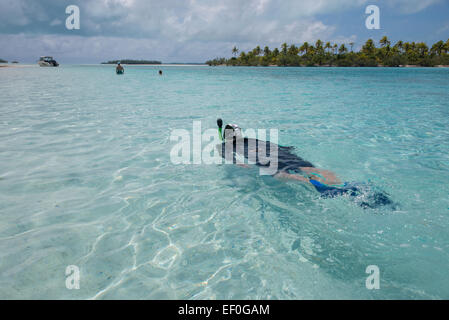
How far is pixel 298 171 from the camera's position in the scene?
4.71m

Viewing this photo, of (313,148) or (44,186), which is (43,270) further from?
(313,148)

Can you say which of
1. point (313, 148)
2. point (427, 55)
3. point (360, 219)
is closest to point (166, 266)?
point (360, 219)

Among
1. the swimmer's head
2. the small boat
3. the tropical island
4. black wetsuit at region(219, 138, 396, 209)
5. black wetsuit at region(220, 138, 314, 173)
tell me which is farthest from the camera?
the tropical island

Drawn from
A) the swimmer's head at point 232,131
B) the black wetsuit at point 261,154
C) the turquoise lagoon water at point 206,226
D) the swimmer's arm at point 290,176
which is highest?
the swimmer's head at point 232,131

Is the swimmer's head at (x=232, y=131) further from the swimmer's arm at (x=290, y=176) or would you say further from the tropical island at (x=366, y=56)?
the tropical island at (x=366, y=56)

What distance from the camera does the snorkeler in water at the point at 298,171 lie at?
4074 mm

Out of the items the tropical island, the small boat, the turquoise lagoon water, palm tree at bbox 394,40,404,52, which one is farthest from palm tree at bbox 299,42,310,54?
the turquoise lagoon water

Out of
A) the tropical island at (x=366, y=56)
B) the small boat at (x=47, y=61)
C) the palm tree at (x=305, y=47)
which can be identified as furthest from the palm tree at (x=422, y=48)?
the small boat at (x=47, y=61)

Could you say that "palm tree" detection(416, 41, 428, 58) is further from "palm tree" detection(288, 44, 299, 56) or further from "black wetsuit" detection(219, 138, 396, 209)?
"black wetsuit" detection(219, 138, 396, 209)

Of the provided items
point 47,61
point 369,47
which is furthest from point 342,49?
point 47,61

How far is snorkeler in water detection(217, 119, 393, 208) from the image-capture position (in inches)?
160

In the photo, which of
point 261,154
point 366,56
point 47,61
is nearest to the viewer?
point 261,154

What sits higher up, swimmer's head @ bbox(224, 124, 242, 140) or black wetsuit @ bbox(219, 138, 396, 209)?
swimmer's head @ bbox(224, 124, 242, 140)

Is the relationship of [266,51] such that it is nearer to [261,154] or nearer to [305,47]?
[305,47]
